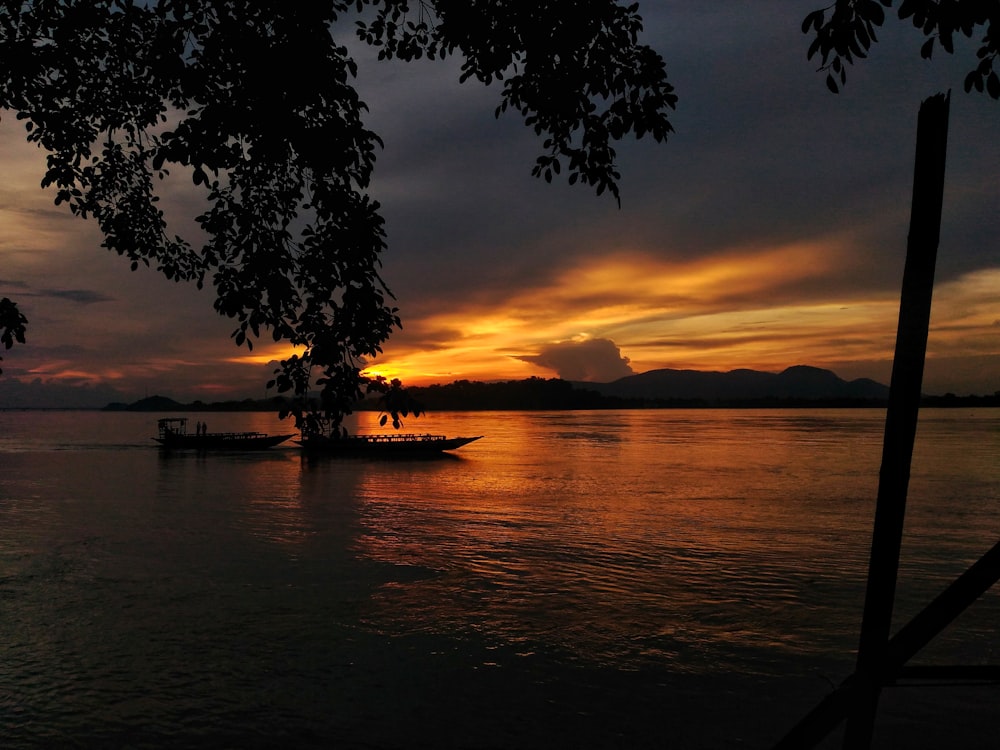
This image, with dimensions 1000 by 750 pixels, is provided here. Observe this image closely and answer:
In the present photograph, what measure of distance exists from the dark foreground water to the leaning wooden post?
5.91 meters

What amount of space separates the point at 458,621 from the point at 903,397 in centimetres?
1272

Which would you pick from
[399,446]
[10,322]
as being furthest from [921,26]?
[399,446]

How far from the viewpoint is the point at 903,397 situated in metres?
4.36

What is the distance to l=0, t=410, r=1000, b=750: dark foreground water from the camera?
1030 cm

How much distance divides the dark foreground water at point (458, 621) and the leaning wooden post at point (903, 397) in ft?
19.4

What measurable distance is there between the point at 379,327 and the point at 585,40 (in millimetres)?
3204

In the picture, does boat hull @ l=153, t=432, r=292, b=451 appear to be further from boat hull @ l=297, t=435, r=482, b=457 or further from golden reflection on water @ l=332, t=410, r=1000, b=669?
golden reflection on water @ l=332, t=410, r=1000, b=669

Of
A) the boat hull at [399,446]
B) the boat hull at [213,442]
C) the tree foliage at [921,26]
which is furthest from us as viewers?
the boat hull at [213,442]

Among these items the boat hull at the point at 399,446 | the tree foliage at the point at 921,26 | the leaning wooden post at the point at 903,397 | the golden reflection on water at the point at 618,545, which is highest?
the tree foliage at the point at 921,26

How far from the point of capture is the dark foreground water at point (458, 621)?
33.8 ft

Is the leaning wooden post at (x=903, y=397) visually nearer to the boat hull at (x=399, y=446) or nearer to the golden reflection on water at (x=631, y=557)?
the golden reflection on water at (x=631, y=557)

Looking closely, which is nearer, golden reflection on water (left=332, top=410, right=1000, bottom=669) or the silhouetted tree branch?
the silhouetted tree branch

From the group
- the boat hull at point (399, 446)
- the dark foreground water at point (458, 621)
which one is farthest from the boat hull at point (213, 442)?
the dark foreground water at point (458, 621)

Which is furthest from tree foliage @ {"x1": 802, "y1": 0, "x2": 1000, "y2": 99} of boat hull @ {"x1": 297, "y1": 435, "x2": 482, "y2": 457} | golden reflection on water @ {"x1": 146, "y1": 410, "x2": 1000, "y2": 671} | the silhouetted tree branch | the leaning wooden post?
boat hull @ {"x1": 297, "y1": 435, "x2": 482, "y2": 457}
